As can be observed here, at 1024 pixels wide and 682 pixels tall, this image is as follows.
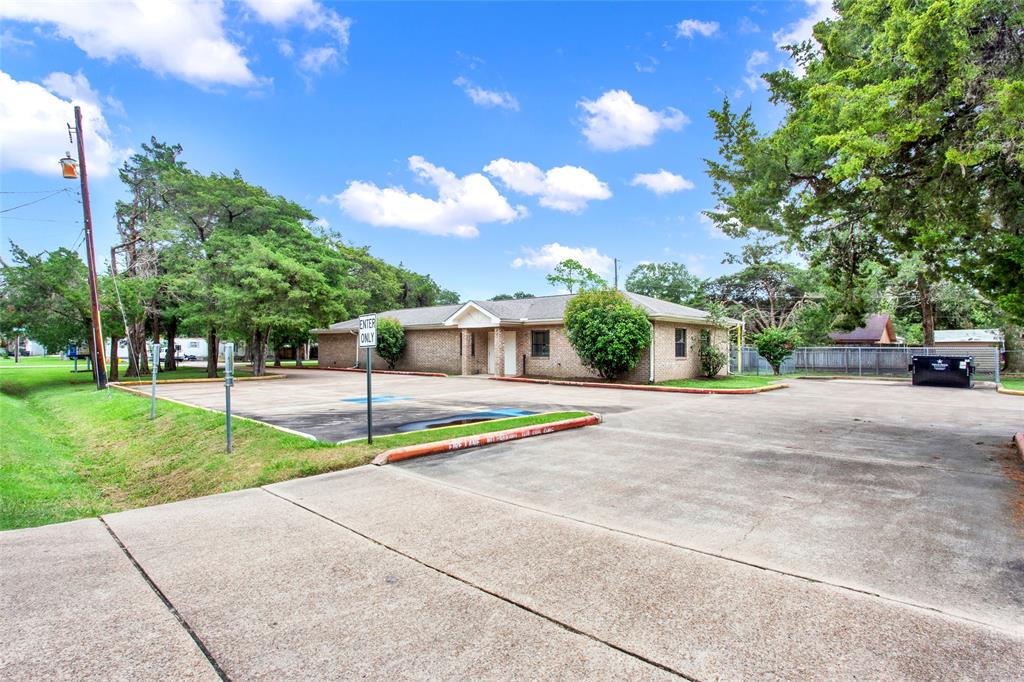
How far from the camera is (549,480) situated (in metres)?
6.03

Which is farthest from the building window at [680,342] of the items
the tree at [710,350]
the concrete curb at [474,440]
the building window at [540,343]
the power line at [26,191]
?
the power line at [26,191]

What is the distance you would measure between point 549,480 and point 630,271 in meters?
57.1

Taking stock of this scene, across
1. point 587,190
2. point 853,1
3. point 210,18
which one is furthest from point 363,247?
point 853,1

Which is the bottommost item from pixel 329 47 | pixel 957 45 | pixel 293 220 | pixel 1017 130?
pixel 1017 130

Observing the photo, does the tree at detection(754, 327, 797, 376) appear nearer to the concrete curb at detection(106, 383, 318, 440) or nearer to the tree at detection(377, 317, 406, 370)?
the tree at detection(377, 317, 406, 370)

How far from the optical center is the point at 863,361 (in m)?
27.9

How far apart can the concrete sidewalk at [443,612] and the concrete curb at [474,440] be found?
264cm

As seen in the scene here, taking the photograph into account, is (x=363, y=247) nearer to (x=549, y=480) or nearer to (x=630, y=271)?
(x=630, y=271)

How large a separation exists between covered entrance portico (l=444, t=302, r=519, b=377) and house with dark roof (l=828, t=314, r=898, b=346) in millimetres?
24266

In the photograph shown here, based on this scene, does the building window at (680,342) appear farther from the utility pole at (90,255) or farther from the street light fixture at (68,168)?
the street light fixture at (68,168)

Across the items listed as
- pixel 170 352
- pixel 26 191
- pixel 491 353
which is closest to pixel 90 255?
pixel 26 191

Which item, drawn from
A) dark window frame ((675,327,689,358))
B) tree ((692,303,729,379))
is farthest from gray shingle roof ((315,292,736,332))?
dark window frame ((675,327,689,358))

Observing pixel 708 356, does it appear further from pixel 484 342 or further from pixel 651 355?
pixel 484 342

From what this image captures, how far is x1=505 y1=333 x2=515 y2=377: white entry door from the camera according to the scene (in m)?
24.9
